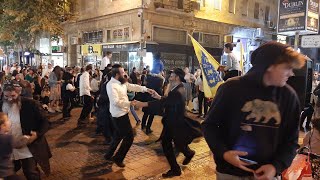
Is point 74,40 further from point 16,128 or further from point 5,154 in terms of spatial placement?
point 5,154

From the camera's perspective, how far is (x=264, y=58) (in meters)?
2.39

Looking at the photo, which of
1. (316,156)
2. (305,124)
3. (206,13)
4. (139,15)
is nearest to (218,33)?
(206,13)

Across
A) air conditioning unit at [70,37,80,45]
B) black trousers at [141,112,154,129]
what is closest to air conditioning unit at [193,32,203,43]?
air conditioning unit at [70,37,80,45]

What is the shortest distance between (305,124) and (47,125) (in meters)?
8.48

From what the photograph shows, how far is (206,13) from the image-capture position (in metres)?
25.0

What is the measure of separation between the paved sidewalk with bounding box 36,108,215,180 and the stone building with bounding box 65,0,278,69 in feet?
38.5

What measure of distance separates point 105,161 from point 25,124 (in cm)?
279

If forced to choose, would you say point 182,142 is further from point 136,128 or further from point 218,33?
point 218,33

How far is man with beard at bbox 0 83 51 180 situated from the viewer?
4.25 meters

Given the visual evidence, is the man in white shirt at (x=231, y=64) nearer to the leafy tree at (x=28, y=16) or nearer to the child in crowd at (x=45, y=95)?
the child in crowd at (x=45, y=95)

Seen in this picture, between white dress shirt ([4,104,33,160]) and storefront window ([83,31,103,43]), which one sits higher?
storefront window ([83,31,103,43])

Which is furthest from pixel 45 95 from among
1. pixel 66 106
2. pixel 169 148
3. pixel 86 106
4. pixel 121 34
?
pixel 121 34

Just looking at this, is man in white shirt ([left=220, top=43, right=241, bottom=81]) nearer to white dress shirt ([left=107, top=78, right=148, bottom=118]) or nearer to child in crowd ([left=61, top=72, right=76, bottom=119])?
white dress shirt ([left=107, top=78, right=148, bottom=118])

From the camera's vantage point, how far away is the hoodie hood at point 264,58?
7.73 feet
